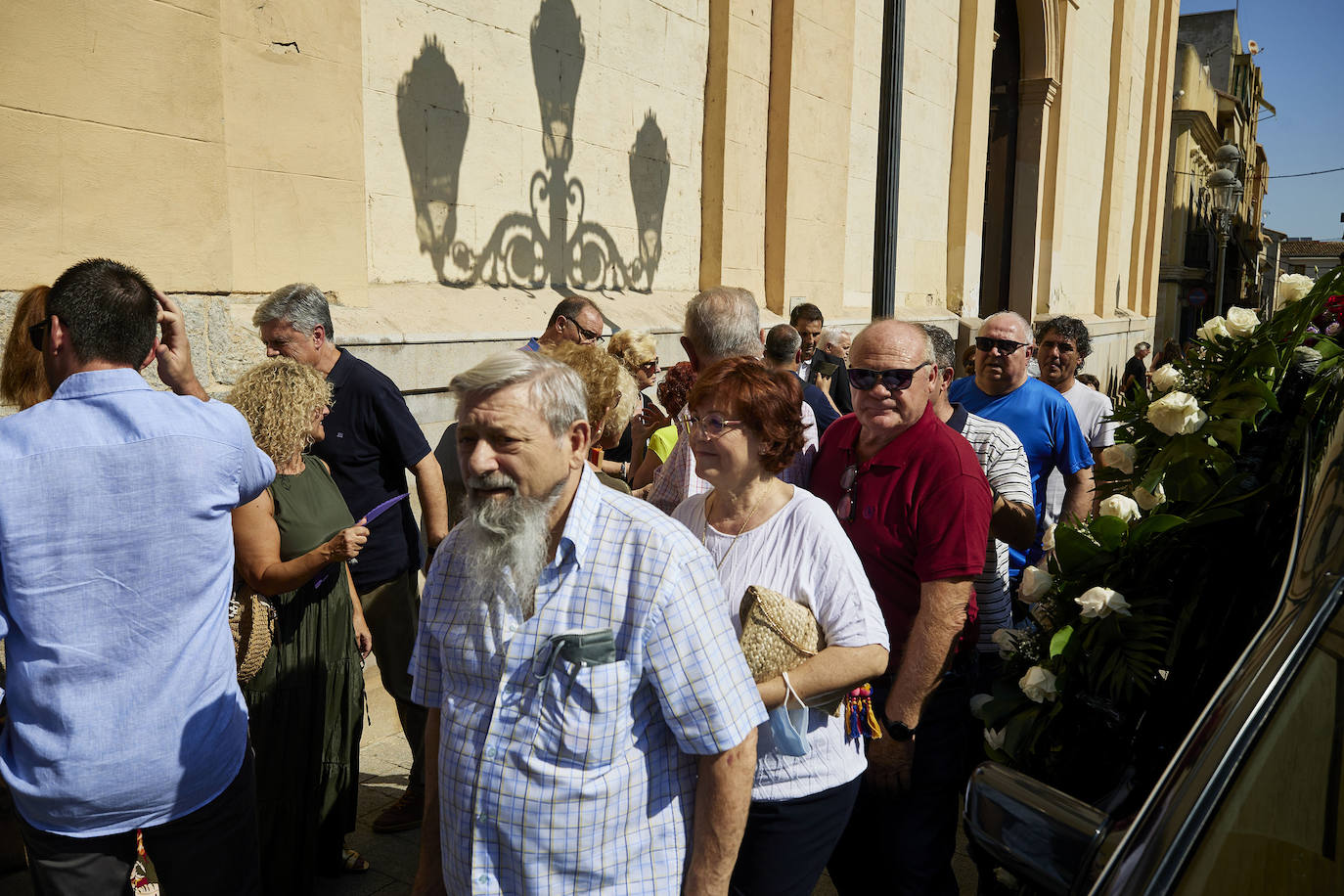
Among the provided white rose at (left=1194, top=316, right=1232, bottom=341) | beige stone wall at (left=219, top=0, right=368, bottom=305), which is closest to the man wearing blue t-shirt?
white rose at (left=1194, top=316, right=1232, bottom=341)

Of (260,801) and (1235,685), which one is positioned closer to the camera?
(1235,685)

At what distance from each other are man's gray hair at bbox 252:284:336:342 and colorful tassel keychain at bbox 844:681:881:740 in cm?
253

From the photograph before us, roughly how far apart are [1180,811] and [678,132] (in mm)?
7675

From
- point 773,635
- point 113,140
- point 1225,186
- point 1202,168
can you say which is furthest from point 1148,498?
point 1202,168

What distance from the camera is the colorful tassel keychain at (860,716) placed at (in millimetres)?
2504

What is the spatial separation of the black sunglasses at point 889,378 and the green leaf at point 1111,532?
65 cm

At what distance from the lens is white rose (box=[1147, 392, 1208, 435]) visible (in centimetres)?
265

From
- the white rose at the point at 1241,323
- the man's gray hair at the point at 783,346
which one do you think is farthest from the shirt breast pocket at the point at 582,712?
the man's gray hair at the point at 783,346

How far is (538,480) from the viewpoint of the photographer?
6.47ft

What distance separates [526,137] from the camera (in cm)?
691

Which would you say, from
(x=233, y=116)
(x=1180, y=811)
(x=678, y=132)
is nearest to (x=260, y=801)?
(x=1180, y=811)

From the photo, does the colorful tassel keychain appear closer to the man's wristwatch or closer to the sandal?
the man's wristwatch

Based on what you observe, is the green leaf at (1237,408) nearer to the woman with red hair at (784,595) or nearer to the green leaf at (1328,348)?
the green leaf at (1328,348)

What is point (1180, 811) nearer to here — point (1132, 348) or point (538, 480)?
point (538, 480)
